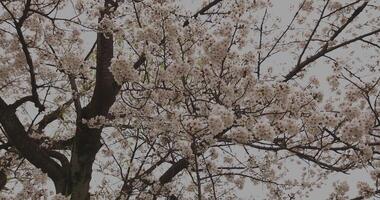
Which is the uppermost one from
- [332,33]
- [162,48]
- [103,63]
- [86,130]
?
[332,33]

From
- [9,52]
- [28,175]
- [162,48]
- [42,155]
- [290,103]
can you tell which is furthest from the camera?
[9,52]

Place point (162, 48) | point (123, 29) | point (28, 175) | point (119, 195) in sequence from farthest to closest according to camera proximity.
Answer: point (28, 175) → point (119, 195) → point (123, 29) → point (162, 48)

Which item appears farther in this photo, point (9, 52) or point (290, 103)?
point (9, 52)

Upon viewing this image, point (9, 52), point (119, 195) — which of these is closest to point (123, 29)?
point (119, 195)

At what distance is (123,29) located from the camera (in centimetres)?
578

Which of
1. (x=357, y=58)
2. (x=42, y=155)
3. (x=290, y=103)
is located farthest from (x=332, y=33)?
(x=42, y=155)

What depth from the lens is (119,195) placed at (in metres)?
6.39

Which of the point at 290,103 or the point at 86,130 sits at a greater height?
the point at 86,130

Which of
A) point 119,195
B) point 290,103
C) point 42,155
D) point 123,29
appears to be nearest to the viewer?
point 290,103

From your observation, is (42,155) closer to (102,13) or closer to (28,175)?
(28,175)

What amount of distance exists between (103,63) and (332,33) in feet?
11.6

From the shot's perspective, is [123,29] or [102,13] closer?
[123,29]

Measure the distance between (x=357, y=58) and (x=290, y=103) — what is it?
3.41 meters

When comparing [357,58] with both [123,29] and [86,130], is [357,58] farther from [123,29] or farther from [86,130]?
[86,130]
